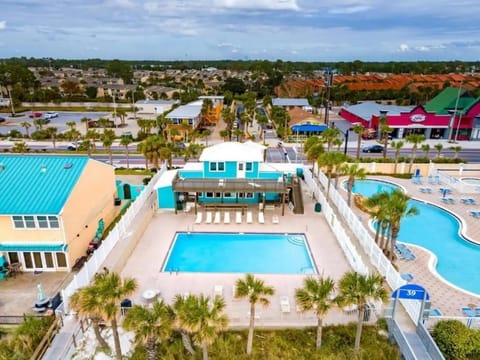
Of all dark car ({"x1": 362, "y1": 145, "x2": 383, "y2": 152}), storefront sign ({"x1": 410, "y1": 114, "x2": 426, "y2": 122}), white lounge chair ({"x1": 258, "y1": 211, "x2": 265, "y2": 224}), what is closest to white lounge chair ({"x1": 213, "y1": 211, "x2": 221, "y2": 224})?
white lounge chair ({"x1": 258, "y1": 211, "x2": 265, "y2": 224})

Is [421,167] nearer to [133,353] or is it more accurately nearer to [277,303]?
[277,303]

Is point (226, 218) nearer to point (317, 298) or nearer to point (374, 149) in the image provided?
point (317, 298)

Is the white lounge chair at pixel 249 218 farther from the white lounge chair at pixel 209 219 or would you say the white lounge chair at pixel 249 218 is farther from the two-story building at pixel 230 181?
the white lounge chair at pixel 209 219

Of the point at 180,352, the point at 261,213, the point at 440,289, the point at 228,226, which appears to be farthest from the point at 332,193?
the point at 180,352

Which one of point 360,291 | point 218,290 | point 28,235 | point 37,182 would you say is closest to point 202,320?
point 360,291

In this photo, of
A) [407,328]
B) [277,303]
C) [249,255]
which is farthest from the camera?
[249,255]
